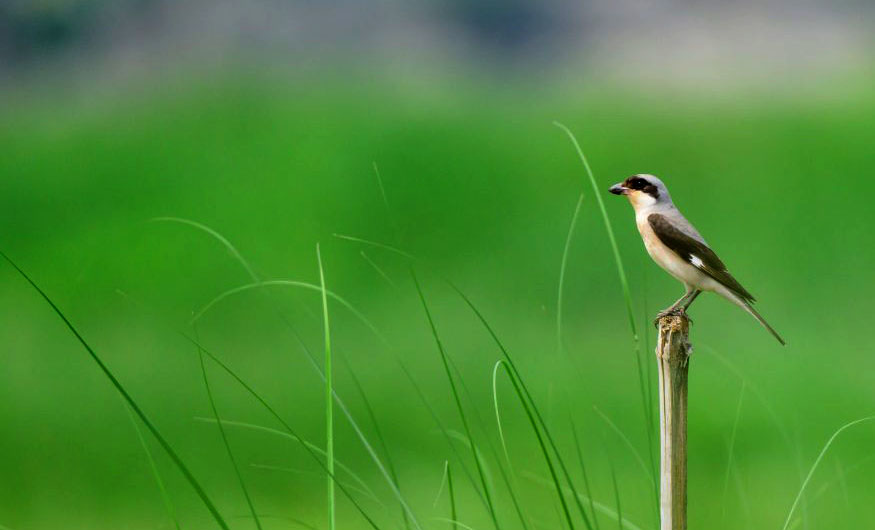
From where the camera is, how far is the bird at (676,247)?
9.26 ft

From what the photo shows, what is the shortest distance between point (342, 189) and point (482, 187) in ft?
3.15

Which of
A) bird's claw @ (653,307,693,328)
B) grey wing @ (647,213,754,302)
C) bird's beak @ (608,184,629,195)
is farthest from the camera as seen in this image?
bird's beak @ (608,184,629,195)

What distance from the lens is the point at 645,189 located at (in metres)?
2.97

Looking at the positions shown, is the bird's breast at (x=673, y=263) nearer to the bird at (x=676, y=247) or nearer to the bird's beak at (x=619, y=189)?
the bird at (x=676, y=247)

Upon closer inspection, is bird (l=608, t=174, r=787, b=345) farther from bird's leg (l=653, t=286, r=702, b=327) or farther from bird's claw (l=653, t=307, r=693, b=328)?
bird's claw (l=653, t=307, r=693, b=328)

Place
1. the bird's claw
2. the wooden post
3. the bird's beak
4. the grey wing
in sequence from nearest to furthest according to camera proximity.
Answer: the wooden post → the bird's claw → the grey wing → the bird's beak

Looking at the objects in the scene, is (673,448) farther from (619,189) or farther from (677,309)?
(619,189)

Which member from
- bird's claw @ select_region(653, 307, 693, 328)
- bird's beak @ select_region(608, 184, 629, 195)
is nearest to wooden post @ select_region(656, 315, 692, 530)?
bird's claw @ select_region(653, 307, 693, 328)

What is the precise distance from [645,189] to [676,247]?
0.66 ft

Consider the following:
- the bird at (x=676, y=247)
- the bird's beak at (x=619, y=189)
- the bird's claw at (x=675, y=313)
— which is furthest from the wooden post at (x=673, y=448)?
the bird's beak at (x=619, y=189)

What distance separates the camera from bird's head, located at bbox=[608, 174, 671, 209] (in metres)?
2.95

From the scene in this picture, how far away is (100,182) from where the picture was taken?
26.3 ft

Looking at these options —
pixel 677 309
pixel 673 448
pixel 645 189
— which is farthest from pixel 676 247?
pixel 673 448

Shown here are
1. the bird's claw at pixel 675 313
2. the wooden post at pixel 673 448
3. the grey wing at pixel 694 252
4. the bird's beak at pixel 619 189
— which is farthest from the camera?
the bird's beak at pixel 619 189
